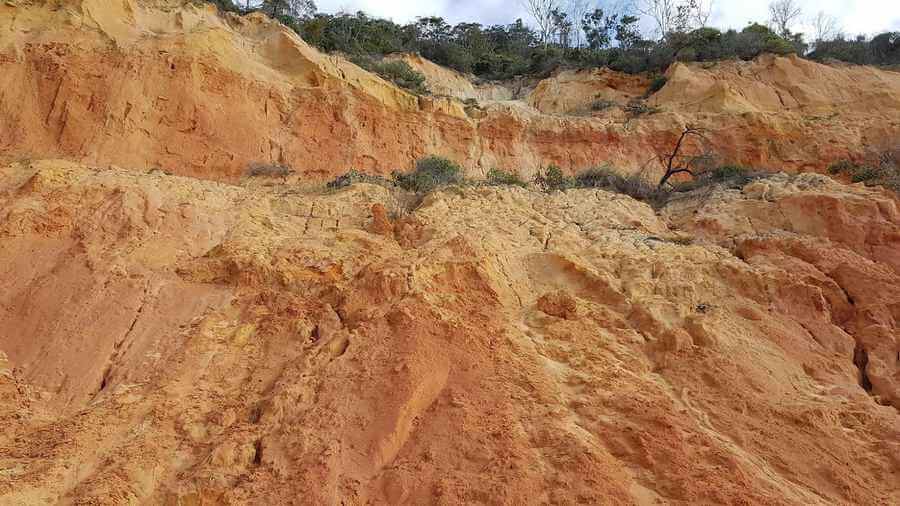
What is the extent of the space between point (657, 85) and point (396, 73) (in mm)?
8937

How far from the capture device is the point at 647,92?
21188 mm

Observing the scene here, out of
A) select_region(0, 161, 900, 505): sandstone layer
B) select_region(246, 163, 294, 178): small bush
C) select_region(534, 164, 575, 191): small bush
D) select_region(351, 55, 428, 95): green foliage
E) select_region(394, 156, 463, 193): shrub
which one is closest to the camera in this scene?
select_region(0, 161, 900, 505): sandstone layer

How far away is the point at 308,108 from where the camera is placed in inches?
543

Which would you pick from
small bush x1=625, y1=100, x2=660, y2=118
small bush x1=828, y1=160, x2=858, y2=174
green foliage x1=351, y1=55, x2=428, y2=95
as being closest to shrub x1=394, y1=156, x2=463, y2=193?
green foliage x1=351, y1=55, x2=428, y2=95

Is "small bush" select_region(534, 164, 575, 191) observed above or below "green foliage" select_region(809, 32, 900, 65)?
below

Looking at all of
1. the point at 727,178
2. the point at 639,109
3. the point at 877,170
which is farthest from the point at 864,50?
the point at 727,178

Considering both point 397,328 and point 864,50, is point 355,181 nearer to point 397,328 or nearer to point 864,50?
point 397,328

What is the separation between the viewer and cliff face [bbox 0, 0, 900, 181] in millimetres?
11023

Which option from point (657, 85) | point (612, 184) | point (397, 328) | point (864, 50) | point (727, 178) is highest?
point (864, 50)

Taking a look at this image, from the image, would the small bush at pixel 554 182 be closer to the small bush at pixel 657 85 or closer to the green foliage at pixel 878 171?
the green foliage at pixel 878 171

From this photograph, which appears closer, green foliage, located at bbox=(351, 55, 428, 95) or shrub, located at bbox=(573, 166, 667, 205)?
shrub, located at bbox=(573, 166, 667, 205)

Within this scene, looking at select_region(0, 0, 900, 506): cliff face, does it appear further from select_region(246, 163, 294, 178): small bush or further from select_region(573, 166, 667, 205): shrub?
select_region(573, 166, 667, 205): shrub

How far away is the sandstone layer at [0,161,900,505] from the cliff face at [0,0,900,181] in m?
3.15

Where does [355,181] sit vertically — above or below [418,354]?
above
